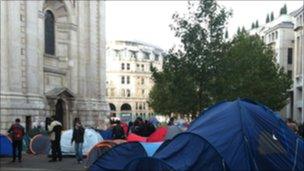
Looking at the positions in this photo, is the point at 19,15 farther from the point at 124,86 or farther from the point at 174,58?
the point at 124,86

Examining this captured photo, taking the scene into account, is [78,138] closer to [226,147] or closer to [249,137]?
[226,147]

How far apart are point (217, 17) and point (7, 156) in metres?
13.0

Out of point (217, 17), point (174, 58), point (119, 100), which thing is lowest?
point (119, 100)

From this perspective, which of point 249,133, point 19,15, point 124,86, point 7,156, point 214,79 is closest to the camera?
point 249,133

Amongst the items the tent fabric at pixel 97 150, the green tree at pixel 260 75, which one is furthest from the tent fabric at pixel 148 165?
the green tree at pixel 260 75

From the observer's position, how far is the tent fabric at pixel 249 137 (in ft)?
45.2

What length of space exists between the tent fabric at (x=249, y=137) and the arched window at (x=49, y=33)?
1223 inches

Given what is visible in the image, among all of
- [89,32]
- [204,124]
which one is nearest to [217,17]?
[204,124]

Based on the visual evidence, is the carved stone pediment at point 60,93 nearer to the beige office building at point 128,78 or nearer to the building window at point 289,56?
the building window at point 289,56

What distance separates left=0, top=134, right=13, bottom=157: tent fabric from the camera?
27.0 metres

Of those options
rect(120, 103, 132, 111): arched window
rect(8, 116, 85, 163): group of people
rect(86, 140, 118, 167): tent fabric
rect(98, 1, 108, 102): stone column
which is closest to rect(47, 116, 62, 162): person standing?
rect(8, 116, 85, 163): group of people

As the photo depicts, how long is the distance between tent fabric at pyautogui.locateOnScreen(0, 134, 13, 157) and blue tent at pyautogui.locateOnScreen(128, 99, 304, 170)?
1447cm

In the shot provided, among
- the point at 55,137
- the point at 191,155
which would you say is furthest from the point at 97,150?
the point at 191,155

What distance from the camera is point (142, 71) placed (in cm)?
→ 15312
